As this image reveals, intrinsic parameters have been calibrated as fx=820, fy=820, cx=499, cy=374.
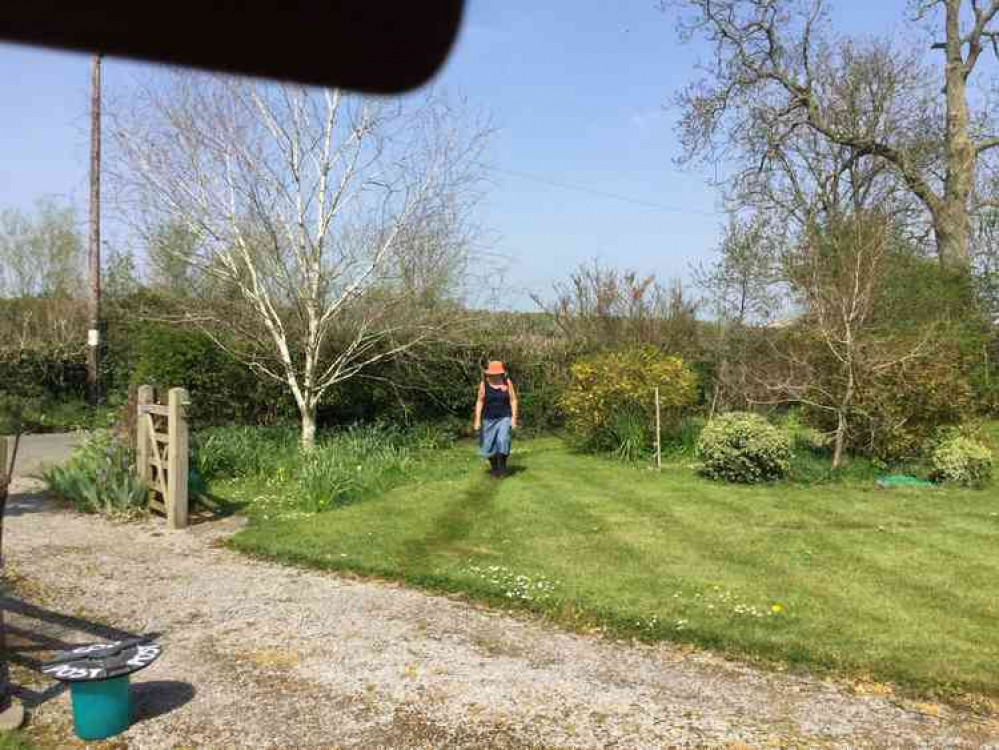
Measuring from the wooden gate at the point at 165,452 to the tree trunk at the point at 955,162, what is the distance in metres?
16.8

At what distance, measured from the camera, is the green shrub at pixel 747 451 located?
10.1 meters

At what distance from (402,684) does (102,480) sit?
238 inches

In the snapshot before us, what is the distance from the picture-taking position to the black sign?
3.56m

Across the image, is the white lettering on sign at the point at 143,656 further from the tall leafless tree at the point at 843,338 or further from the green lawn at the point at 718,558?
the tall leafless tree at the point at 843,338

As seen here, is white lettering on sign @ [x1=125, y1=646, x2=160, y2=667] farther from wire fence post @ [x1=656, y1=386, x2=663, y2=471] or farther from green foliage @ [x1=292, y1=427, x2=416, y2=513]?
wire fence post @ [x1=656, y1=386, x2=663, y2=471]

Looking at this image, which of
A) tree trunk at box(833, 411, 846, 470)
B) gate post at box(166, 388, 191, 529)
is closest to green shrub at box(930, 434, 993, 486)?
tree trunk at box(833, 411, 846, 470)

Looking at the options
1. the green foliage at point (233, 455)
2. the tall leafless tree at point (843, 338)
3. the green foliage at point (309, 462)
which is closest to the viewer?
the green foliage at point (309, 462)

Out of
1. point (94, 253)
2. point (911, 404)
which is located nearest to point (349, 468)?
point (911, 404)

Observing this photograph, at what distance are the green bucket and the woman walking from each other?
24.2ft

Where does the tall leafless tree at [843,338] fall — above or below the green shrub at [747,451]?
above

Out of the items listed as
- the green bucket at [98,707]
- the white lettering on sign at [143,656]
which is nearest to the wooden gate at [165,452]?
the white lettering on sign at [143,656]

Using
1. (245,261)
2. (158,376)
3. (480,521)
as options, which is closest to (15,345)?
(158,376)

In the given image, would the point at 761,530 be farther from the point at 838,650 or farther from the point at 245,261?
the point at 245,261

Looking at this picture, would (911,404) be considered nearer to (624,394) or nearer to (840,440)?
(840,440)
